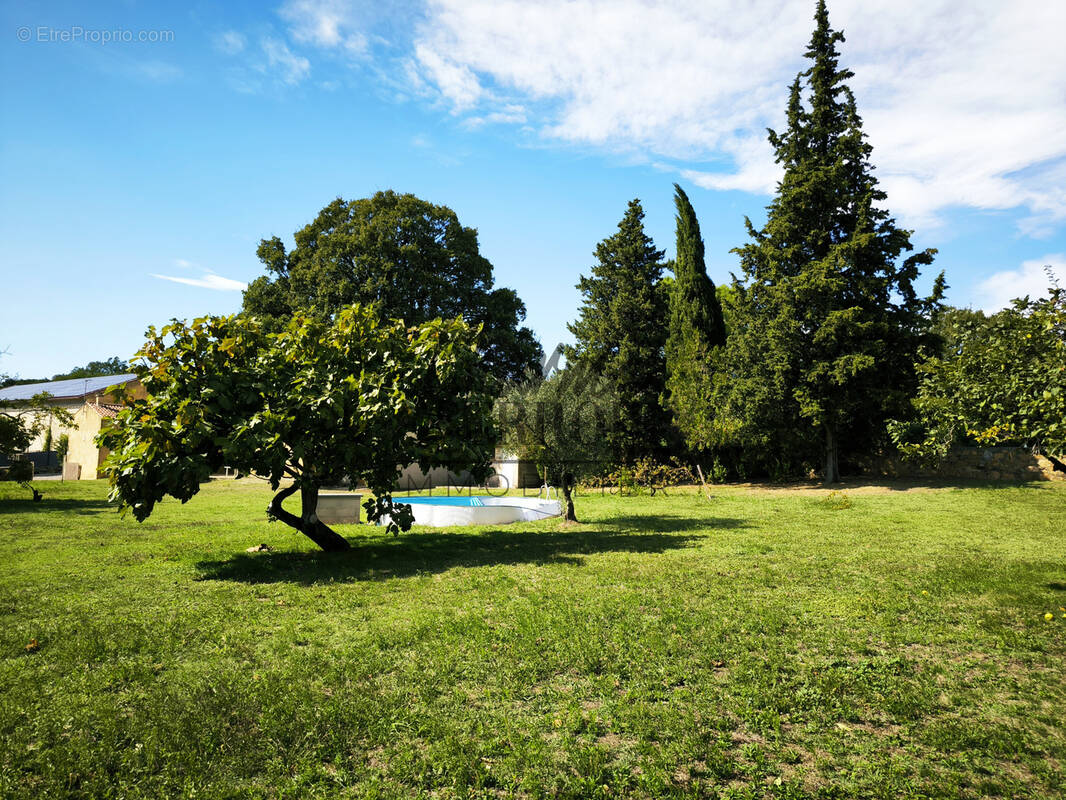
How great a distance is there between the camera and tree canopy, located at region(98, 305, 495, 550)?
946 cm

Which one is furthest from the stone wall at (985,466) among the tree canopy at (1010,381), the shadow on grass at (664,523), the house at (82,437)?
the house at (82,437)

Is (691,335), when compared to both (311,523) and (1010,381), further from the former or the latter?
(1010,381)

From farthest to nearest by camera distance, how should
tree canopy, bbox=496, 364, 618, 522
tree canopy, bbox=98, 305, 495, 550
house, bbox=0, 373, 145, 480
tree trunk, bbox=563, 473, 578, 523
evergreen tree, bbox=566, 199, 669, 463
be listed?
house, bbox=0, 373, 145, 480 < evergreen tree, bbox=566, 199, 669, 463 < tree canopy, bbox=496, 364, 618, 522 < tree trunk, bbox=563, 473, 578, 523 < tree canopy, bbox=98, 305, 495, 550

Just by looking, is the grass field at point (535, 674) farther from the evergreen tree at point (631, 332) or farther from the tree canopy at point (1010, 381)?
the evergreen tree at point (631, 332)

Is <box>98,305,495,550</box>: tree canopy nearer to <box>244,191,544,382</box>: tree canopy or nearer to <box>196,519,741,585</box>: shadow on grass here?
<box>196,519,741,585</box>: shadow on grass

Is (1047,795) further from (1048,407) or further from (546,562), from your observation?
(546,562)

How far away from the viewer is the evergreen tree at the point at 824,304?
81.6 ft

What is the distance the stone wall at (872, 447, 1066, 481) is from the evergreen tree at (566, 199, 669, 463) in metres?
11.1

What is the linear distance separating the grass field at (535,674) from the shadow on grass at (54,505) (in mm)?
7703

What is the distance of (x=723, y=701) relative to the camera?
15.6ft

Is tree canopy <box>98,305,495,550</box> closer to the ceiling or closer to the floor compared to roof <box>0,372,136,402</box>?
closer to the floor

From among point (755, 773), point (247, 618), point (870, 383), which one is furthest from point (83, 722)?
point (870, 383)

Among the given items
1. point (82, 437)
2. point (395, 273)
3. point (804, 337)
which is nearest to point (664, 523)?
point (804, 337)

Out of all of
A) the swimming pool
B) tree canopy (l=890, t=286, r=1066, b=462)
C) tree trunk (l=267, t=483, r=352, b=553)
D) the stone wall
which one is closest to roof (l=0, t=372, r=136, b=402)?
the swimming pool
